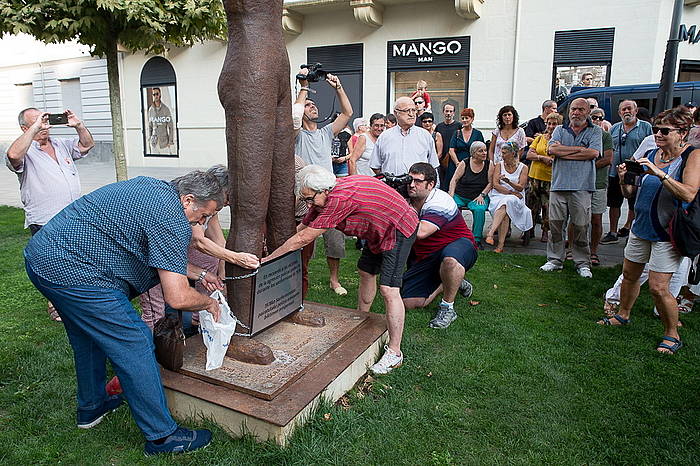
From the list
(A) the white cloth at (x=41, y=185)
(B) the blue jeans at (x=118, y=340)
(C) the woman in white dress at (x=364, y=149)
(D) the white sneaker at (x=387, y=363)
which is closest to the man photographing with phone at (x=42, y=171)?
(A) the white cloth at (x=41, y=185)

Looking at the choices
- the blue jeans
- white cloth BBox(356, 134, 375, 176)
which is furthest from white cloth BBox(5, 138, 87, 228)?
white cloth BBox(356, 134, 375, 176)

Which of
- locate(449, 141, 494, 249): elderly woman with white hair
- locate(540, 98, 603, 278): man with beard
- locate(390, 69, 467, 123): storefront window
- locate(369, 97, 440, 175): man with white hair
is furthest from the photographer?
locate(390, 69, 467, 123): storefront window

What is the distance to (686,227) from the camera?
3.82 metres

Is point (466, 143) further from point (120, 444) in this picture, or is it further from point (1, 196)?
point (1, 196)

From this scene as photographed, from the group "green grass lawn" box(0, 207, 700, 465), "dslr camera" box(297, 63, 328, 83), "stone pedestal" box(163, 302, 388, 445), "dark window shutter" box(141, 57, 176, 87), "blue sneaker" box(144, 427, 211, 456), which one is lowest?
"green grass lawn" box(0, 207, 700, 465)

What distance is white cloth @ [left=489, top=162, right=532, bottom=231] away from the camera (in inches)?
278

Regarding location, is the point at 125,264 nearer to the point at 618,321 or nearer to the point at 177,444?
the point at 177,444

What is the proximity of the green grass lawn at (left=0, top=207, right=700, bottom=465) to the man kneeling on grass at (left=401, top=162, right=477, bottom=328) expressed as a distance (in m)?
0.26

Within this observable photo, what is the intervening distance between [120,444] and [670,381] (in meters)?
3.52

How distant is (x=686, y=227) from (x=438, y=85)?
11.0 metres

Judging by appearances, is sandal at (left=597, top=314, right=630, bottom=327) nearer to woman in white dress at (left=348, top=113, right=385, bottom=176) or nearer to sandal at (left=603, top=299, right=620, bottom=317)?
sandal at (left=603, top=299, right=620, bottom=317)

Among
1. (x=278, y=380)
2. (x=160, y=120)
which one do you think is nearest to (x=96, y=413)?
(x=278, y=380)

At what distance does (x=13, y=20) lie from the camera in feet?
20.0

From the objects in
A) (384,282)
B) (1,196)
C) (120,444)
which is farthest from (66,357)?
(1,196)
